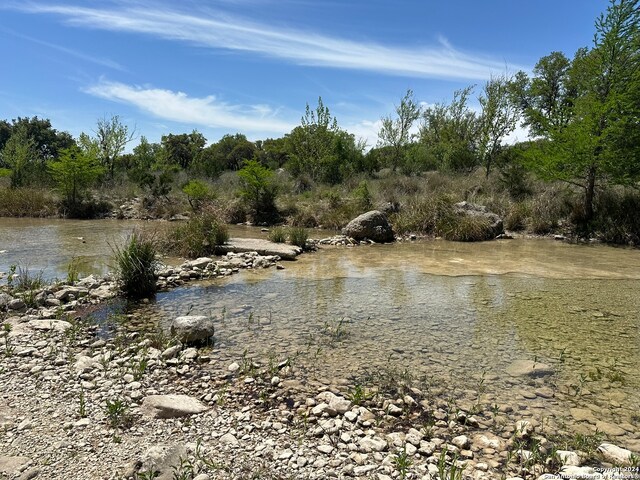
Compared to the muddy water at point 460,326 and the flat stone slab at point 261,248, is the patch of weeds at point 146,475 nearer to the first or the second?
the muddy water at point 460,326

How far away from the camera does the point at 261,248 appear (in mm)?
11273

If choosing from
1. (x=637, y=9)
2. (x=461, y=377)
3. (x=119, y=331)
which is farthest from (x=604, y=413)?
(x=637, y=9)

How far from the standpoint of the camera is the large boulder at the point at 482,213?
15.3m

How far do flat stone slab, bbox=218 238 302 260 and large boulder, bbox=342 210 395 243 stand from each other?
3.03 meters

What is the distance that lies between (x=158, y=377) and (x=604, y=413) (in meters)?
4.13

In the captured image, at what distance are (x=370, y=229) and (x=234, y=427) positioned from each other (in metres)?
11.5

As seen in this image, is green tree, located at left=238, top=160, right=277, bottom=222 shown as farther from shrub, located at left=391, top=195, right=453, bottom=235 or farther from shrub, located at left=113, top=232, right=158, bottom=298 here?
shrub, located at left=113, top=232, right=158, bottom=298

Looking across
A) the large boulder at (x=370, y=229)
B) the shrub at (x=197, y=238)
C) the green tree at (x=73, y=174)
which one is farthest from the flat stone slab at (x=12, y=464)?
the green tree at (x=73, y=174)

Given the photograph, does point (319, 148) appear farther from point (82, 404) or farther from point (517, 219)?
point (82, 404)

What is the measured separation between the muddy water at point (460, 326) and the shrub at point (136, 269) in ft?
1.33

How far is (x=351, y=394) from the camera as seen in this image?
390cm

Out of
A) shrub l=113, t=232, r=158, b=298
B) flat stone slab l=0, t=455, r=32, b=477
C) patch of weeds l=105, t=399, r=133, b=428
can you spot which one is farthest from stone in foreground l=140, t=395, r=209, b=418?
shrub l=113, t=232, r=158, b=298

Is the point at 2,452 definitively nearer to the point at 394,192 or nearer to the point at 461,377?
the point at 461,377

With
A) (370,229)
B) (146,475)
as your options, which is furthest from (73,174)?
(146,475)
